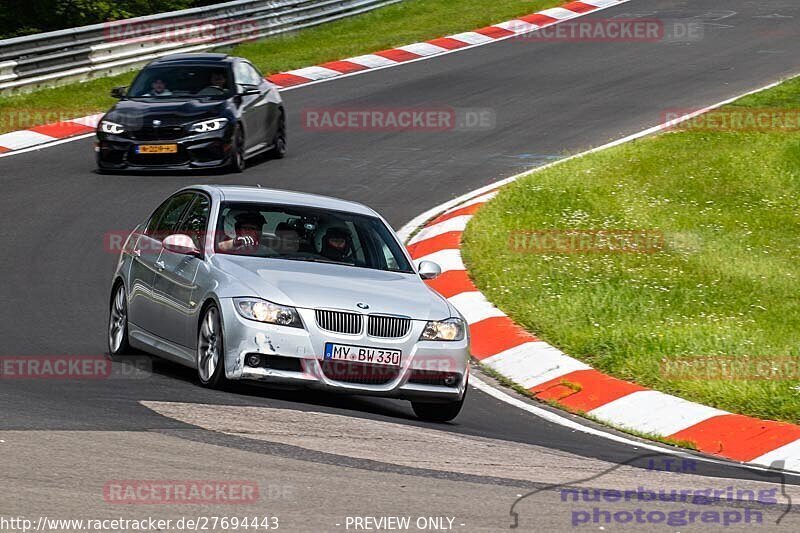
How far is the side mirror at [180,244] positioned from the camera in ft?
33.9

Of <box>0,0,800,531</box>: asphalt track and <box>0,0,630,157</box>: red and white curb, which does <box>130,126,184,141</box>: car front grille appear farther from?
<box>0,0,630,157</box>: red and white curb

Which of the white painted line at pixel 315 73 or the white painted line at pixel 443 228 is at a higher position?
the white painted line at pixel 443 228

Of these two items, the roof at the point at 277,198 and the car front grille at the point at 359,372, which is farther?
the roof at the point at 277,198

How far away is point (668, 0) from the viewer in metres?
34.1

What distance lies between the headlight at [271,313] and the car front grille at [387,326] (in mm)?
476

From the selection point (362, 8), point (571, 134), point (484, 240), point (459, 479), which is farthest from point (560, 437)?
point (362, 8)

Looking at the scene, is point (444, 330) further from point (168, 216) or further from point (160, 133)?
point (160, 133)

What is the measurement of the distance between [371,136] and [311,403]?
12301mm

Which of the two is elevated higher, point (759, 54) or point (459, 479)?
point (459, 479)

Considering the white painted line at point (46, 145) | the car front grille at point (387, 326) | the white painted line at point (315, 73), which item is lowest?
the white painted line at point (315, 73)

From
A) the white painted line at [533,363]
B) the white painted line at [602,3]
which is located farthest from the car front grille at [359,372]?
the white painted line at [602,3]

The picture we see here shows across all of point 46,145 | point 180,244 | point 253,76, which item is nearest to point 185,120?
point 253,76

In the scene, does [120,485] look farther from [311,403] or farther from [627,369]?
[627,369]

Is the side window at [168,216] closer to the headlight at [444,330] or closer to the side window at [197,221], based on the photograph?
the side window at [197,221]
